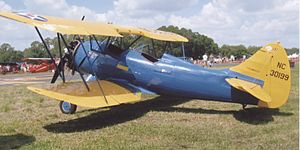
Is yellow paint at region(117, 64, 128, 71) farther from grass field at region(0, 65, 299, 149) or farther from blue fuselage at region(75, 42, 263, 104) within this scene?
grass field at region(0, 65, 299, 149)

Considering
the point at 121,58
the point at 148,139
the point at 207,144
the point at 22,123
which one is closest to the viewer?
the point at 207,144

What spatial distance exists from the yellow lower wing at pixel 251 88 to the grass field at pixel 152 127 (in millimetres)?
529

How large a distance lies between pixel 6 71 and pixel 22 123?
109 ft

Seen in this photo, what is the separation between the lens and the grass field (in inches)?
230

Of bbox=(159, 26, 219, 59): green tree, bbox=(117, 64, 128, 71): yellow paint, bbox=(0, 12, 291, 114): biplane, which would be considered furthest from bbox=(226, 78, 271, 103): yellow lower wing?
bbox=(159, 26, 219, 59): green tree

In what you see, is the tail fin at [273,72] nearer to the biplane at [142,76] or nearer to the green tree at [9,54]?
the biplane at [142,76]

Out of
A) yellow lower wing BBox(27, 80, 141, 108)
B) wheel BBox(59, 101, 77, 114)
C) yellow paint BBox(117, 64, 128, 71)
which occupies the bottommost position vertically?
wheel BBox(59, 101, 77, 114)

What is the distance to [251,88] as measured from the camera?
24.2ft

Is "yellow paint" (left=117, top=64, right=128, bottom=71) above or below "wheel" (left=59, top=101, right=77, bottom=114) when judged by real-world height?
above

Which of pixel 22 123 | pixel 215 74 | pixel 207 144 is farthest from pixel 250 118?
pixel 22 123

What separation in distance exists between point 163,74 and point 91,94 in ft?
5.90

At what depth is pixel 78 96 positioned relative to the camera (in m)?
7.68

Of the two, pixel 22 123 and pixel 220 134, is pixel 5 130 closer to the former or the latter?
pixel 22 123

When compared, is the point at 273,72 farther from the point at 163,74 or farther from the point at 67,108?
the point at 67,108
